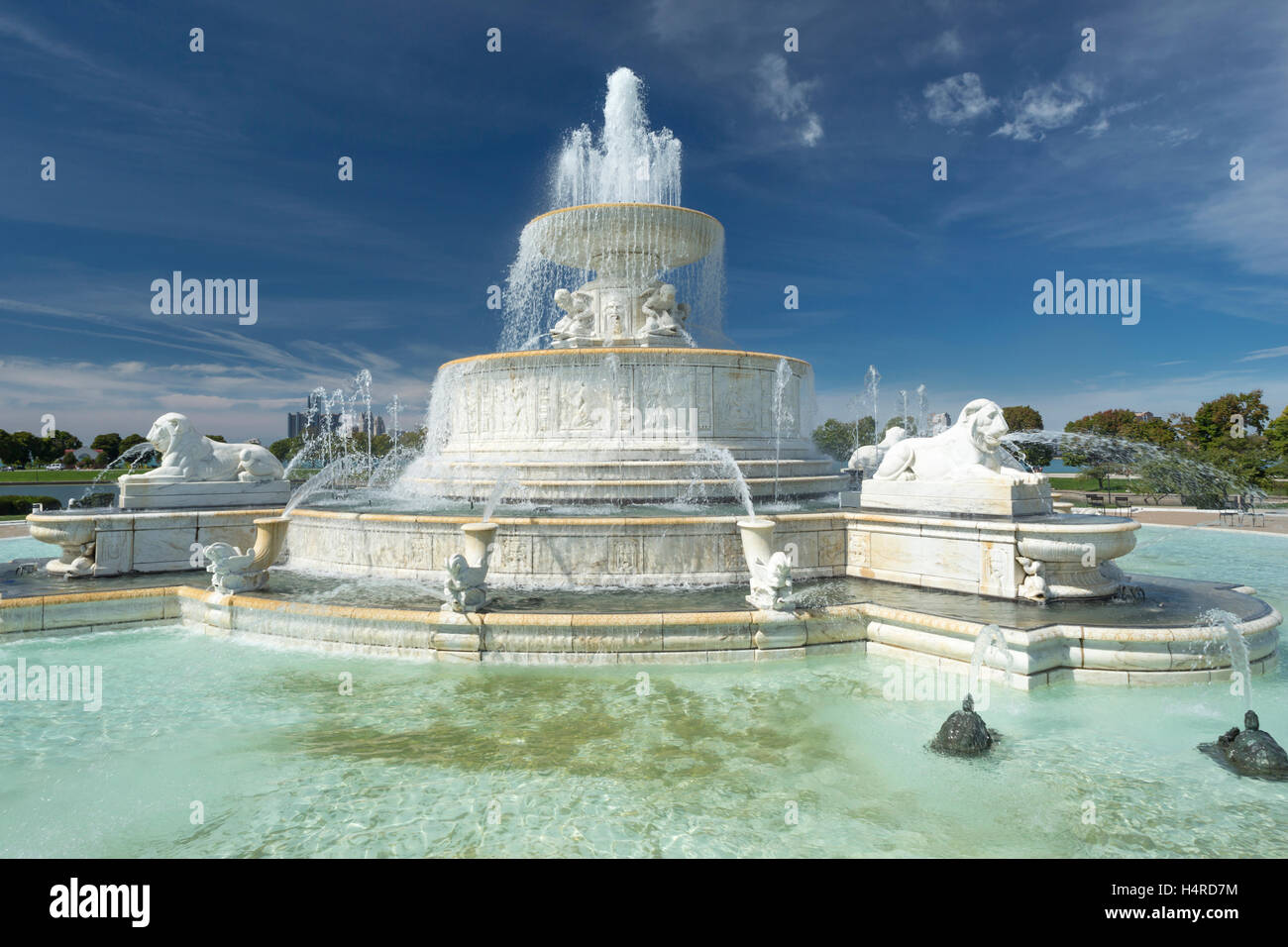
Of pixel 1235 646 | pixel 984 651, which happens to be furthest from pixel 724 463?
pixel 1235 646

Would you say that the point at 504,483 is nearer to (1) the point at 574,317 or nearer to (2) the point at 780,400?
(1) the point at 574,317

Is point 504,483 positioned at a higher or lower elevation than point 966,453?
lower

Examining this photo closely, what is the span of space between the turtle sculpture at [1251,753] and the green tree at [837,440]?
156 ft

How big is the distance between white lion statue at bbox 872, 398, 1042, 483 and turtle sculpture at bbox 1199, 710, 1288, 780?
5.57 meters

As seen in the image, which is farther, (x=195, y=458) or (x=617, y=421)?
(x=617, y=421)

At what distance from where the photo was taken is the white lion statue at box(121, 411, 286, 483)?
44.8ft

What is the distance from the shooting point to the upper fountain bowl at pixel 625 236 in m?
18.4

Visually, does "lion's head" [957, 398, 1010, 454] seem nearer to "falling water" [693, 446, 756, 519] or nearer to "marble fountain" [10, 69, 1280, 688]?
"marble fountain" [10, 69, 1280, 688]

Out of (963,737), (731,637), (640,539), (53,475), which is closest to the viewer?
(963,737)

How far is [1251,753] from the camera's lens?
5.30m

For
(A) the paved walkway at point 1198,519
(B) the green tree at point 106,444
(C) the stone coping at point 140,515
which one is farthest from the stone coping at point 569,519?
(B) the green tree at point 106,444

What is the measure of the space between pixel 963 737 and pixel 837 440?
176ft

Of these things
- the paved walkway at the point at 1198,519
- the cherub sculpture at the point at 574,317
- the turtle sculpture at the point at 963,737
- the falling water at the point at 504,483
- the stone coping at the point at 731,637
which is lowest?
the turtle sculpture at the point at 963,737

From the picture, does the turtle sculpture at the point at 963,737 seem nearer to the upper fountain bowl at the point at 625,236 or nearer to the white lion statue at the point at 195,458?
the white lion statue at the point at 195,458
